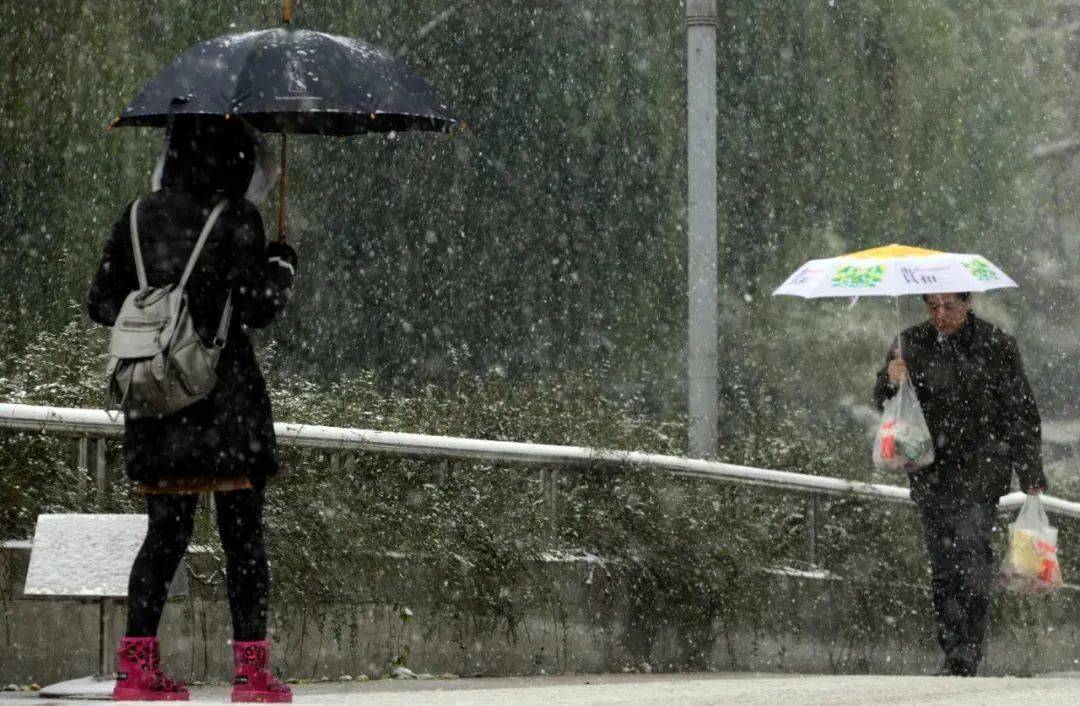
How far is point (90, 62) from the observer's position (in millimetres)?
13148

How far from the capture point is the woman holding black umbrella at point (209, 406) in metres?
5.86

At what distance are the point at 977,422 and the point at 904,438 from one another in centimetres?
34

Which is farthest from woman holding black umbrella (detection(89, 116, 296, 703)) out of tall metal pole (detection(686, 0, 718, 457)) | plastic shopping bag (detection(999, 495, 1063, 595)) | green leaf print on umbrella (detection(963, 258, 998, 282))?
tall metal pole (detection(686, 0, 718, 457))

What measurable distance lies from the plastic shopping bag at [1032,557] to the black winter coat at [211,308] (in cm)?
437

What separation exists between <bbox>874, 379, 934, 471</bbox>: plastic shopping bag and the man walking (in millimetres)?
89

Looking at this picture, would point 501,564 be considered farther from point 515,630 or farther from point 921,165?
point 921,165

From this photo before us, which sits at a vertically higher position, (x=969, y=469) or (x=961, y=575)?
→ (x=969, y=469)

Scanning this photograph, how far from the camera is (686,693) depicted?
6.82 metres

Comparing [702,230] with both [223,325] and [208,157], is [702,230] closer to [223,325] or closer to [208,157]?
[208,157]

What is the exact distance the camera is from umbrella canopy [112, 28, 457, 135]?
19.7ft

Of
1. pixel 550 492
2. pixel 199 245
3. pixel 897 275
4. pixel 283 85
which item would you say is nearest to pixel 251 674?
pixel 199 245

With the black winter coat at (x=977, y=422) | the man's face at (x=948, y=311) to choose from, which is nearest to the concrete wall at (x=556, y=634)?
the black winter coat at (x=977, y=422)

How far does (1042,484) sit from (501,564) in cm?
237

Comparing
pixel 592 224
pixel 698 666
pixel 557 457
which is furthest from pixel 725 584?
pixel 592 224
